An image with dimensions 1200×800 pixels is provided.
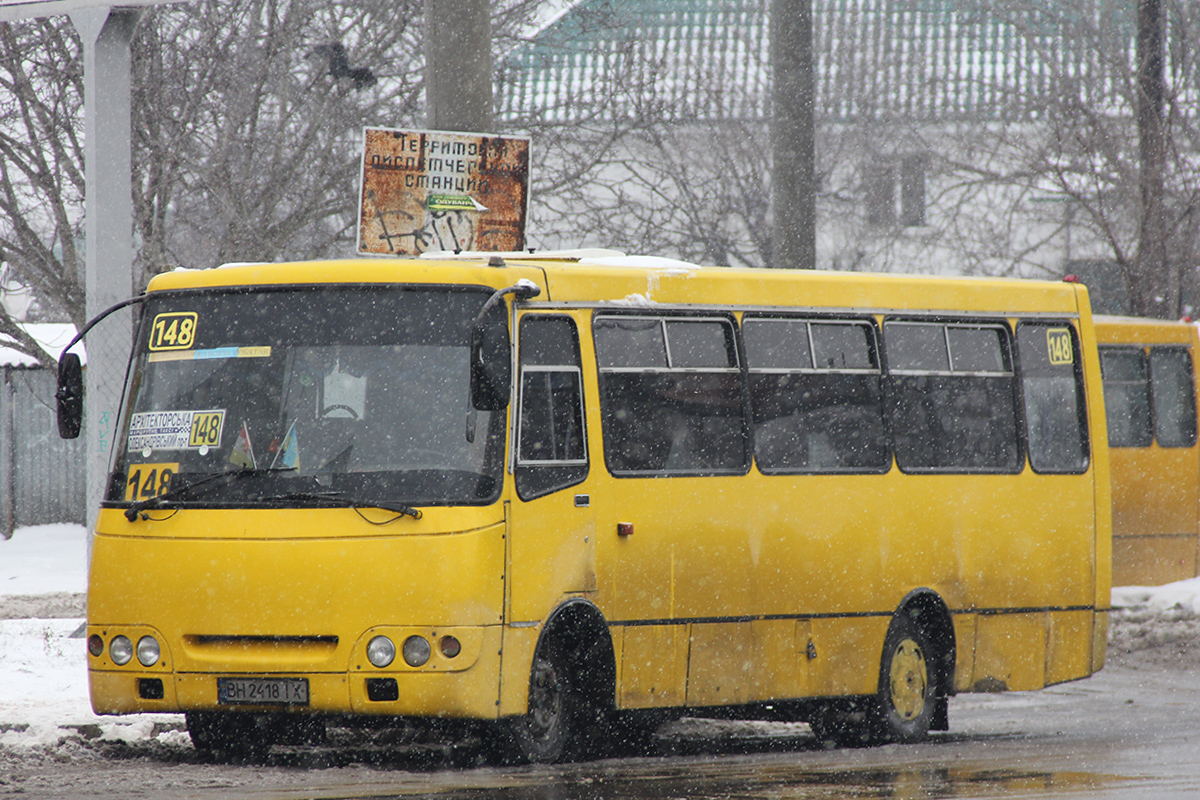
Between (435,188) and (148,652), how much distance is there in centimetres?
382

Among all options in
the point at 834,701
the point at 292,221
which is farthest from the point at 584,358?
the point at 292,221

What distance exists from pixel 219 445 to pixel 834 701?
440 centimetres

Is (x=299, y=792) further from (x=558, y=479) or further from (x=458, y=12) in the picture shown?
(x=458, y=12)

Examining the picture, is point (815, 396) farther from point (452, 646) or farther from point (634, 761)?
point (452, 646)

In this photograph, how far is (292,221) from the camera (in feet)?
56.0

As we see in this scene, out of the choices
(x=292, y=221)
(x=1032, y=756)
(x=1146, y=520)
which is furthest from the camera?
(x=1146, y=520)

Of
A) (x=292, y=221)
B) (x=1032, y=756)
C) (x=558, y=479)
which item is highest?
(x=292, y=221)

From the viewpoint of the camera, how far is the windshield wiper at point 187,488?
31.1ft

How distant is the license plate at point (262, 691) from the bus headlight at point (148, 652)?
39 centimetres

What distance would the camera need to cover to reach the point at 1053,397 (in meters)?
13.4

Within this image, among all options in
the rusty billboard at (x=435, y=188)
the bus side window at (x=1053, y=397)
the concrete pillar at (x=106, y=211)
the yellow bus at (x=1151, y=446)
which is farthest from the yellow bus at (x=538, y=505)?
the yellow bus at (x=1151, y=446)

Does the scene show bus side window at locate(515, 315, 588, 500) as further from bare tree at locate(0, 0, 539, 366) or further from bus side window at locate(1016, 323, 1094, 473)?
bare tree at locate(0, 0, 539, 366)

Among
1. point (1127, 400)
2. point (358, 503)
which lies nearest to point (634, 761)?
point (358, 503)

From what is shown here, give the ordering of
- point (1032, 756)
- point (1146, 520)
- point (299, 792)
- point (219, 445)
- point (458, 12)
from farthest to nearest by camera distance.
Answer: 1. point (1146, 520)
2. point (458, 12)
3. point (1032, 756)
4. point (219, 445)
5. point (299, 792)
